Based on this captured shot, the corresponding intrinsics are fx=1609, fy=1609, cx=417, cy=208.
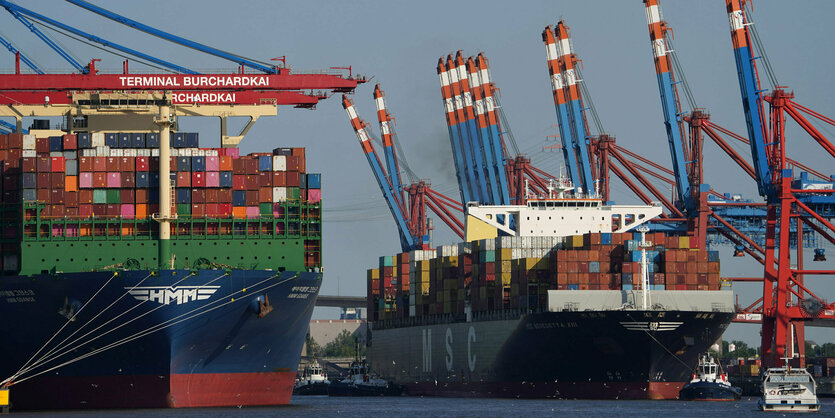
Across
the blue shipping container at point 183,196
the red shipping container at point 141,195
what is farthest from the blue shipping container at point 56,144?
the blue shipping container at point 183,196

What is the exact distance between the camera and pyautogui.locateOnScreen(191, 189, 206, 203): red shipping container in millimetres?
62188

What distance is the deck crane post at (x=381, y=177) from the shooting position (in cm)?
11522

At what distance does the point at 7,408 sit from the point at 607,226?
1348 inches

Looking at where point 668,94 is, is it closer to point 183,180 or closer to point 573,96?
point 573,96

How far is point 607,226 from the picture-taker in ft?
269

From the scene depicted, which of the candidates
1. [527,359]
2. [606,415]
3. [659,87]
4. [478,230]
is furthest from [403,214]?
[606,415]

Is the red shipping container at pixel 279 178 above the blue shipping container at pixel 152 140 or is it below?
below

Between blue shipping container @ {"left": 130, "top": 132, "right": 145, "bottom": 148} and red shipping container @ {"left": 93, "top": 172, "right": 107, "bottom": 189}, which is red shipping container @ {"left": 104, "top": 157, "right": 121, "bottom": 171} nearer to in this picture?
red shipping container @ {"left": 93, "top": 172, "right": 107, "bottom": 189}

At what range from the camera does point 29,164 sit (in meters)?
61.9

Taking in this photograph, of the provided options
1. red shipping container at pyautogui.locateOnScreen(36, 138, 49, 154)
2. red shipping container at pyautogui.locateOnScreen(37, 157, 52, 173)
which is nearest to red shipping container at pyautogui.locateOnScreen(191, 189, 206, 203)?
red shipping container at pyautogui.locateOnScreen(37, 157, 52, 173)

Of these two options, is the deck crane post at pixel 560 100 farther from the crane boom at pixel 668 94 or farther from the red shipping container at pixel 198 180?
the red shipping container at pixel 198 180

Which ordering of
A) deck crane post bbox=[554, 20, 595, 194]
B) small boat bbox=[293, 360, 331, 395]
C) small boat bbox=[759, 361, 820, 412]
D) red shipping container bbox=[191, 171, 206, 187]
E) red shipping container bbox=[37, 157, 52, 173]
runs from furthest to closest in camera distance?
1. small boat bbox=[293, 360, 331, 395]
2. deck crane post bbox=[554, 20, 595, 194]
3. red shipping container bbox=[191, 171, 206, 187]
4. red shipping container bbox=[37, 157, 52, 173]
5. small boat bbox=[759, 361, 820, 412]

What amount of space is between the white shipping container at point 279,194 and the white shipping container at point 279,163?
84cm

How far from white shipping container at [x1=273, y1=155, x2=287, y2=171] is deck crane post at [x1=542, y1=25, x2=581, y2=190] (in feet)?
107
